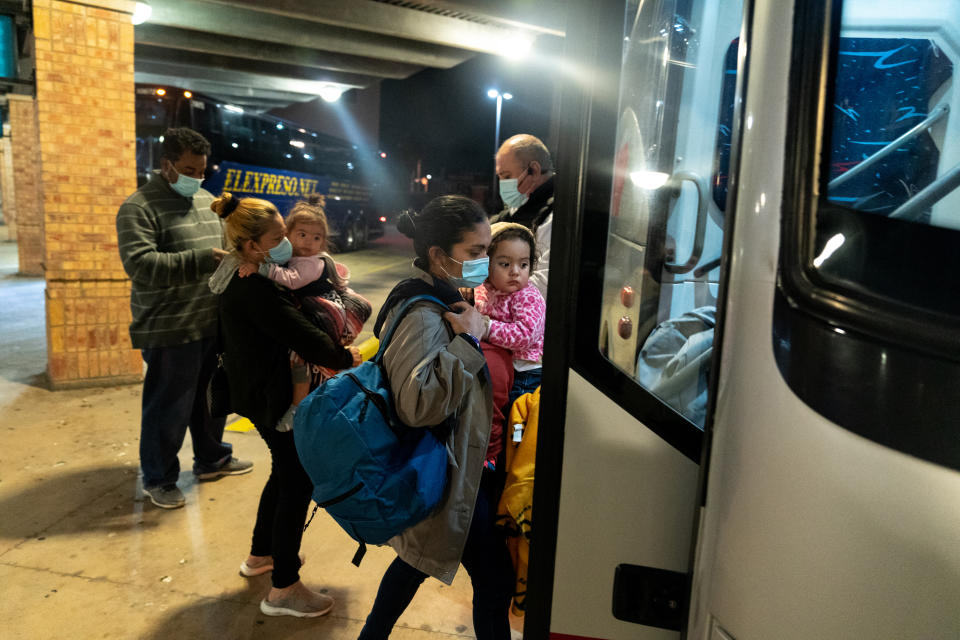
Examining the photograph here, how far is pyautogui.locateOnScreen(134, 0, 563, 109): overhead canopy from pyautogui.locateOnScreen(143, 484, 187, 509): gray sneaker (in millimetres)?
6756

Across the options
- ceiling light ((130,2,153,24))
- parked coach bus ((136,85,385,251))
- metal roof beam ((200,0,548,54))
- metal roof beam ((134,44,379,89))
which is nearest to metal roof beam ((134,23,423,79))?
metal roof beam ((134,44,379,89))

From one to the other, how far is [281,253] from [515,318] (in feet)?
3.55

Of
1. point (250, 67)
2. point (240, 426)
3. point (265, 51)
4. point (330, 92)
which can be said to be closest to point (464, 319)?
point (240, 426)

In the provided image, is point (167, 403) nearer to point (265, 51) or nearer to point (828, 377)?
point (828, 377)

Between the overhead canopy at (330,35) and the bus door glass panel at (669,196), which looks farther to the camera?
the overhead canopy at (330,35)

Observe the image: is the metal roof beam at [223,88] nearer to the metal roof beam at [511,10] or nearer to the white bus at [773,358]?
the metal roof beam at [511,10]

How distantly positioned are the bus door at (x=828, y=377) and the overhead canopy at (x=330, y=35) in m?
8.02

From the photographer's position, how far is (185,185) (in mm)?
3795

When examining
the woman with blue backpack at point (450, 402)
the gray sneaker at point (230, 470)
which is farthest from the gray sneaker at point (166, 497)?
the woman with blue backpack at point (450, 402)

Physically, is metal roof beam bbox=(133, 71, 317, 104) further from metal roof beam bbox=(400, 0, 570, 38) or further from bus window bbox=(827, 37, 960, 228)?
bus window bbox=(827, 37, 960, 228)

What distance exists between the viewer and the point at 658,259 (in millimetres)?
1825

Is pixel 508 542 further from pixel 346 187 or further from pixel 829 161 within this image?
pixel 346 187

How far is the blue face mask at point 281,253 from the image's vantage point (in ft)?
9.35

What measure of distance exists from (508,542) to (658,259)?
3.19ft
